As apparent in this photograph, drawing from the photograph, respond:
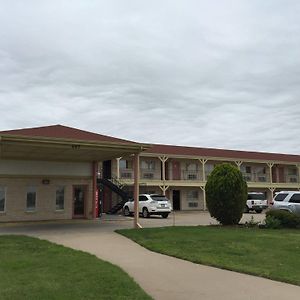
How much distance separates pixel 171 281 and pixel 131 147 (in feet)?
42.1

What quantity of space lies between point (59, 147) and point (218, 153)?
33.5 m

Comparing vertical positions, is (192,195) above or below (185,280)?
above

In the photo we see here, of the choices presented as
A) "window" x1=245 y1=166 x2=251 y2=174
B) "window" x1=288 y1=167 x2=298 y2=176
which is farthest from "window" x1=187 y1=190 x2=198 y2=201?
"window" x1=288 y1=167 x2=298 y2=176

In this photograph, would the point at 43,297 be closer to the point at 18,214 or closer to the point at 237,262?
the point at 237,262

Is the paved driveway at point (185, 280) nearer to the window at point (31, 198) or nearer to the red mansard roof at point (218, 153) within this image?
the window at point (31, 198)

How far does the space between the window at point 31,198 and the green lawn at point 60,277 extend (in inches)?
507

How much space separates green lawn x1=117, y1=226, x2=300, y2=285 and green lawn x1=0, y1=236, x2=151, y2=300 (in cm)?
266

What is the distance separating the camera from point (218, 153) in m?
52.0

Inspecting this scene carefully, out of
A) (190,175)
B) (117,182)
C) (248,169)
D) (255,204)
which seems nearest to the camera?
(255,204)

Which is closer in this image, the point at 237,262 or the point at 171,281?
the point at 171,281

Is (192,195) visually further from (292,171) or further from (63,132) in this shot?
(63,132)

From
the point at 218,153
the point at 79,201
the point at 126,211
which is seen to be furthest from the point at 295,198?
the point at 218,153

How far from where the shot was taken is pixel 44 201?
2609 cm

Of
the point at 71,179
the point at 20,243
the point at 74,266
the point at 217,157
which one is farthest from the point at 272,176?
the point at 74,266
